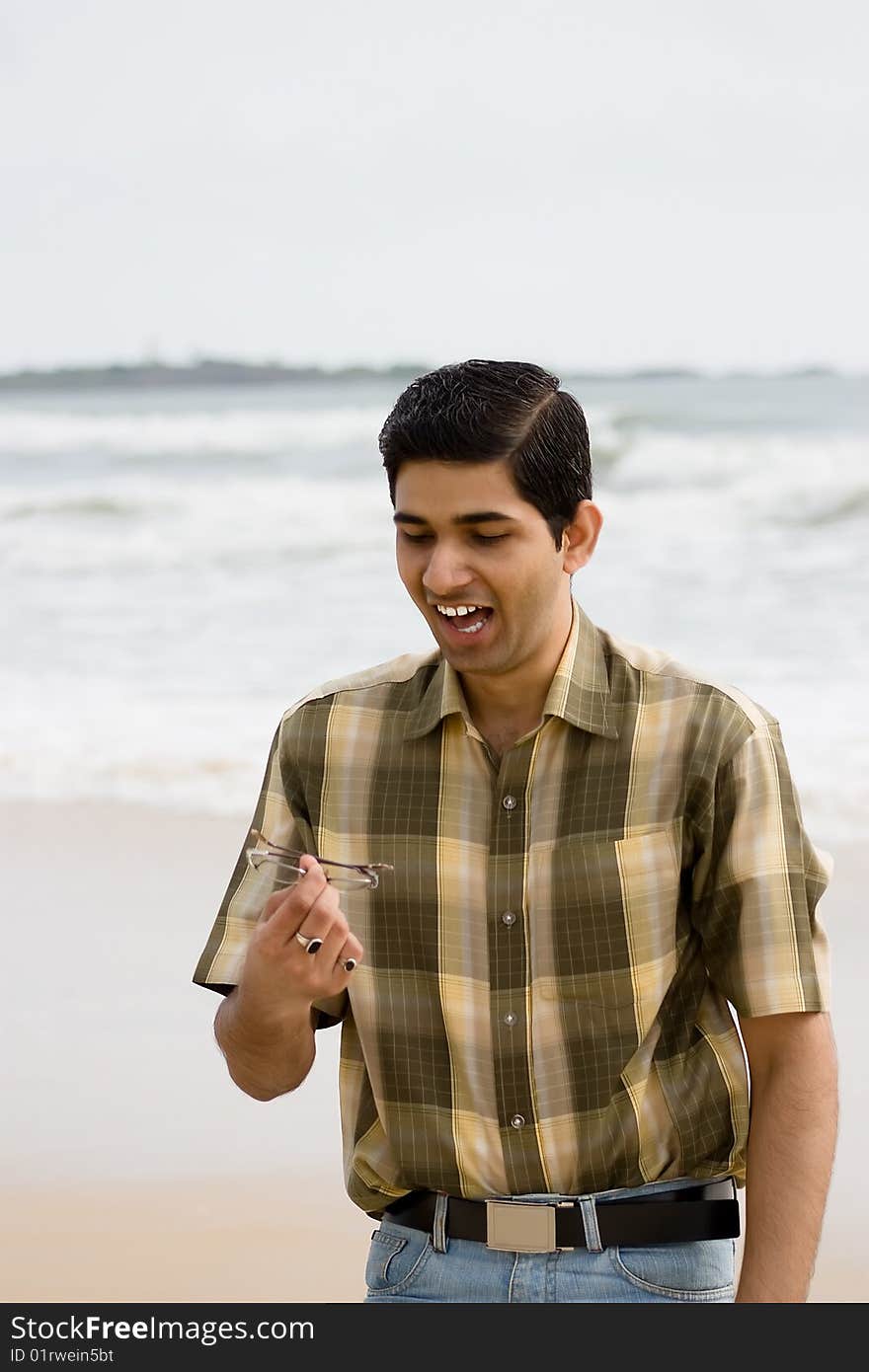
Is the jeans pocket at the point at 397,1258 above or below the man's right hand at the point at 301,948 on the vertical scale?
below

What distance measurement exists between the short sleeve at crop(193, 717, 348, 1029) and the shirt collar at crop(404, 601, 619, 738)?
0.54 feet

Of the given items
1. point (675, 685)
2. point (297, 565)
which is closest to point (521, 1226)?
point (675, 685)

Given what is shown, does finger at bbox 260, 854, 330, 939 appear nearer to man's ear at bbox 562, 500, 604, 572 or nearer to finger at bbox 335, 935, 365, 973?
finger at bbox 335, 935, 365, 973

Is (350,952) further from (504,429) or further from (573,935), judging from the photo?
(504,429)

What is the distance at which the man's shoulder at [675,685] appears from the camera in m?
2.03

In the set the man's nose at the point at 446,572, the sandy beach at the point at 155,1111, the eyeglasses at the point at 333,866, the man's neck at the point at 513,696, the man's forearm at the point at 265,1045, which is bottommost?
the sandy beach at the point at 155,1111

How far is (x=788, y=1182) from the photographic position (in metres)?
1.97

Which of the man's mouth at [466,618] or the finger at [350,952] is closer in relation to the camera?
the finger at [350,952]

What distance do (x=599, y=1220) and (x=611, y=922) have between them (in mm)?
333

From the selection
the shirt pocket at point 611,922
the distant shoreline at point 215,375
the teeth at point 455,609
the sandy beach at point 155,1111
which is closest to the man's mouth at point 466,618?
the teeth at point 455,609

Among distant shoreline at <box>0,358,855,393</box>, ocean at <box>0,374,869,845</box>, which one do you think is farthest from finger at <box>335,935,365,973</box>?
distant shoreline at <box>0,358,855,393</box>

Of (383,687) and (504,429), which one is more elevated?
(504,429)

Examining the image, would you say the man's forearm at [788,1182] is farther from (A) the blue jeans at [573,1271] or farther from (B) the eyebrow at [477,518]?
(B) the eyebrow at [477,518]

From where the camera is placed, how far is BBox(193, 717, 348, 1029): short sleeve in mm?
2162
